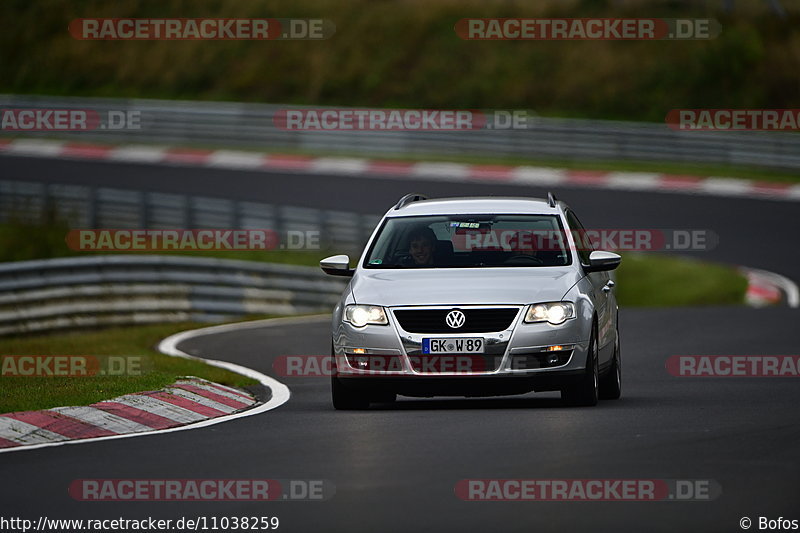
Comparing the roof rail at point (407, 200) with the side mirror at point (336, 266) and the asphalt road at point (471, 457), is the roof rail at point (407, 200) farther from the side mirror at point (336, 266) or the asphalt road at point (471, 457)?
the asphalt road at point (471, 457)

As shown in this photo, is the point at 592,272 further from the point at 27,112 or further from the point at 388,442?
the point at 27,112

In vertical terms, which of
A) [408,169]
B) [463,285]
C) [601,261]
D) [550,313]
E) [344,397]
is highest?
[408,169]

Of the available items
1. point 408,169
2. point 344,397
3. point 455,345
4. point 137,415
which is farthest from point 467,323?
point 408,169

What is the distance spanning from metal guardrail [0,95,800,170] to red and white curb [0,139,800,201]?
75 centimetres

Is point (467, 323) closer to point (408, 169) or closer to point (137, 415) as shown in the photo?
point (137, 415)

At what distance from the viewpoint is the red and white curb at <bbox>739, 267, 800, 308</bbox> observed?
90.6ft

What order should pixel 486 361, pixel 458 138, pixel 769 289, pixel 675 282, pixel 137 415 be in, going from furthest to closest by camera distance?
pixel 458 138 < pixel 675 282 < pixel 769 289 < pixel 137 415 < pixel 486 361

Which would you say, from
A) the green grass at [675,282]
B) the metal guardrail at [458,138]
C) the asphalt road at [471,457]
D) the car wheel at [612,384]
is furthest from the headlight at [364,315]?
the metal guardrail at [458,138]

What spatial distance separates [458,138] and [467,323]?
32.4m

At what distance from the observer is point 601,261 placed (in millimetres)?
13070

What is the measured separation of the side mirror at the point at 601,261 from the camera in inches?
512

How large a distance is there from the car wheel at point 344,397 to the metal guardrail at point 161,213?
1818cm

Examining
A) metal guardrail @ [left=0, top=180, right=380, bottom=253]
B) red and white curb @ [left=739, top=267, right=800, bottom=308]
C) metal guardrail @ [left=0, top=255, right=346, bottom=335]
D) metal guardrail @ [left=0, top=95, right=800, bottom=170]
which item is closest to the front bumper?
metal guardrail @ [left=0, top=255, right=346, bottom=335]

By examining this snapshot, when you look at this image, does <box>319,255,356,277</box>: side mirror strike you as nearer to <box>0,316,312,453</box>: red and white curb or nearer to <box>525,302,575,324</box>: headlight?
<box>0,316,312,453</box>: red and white curb
